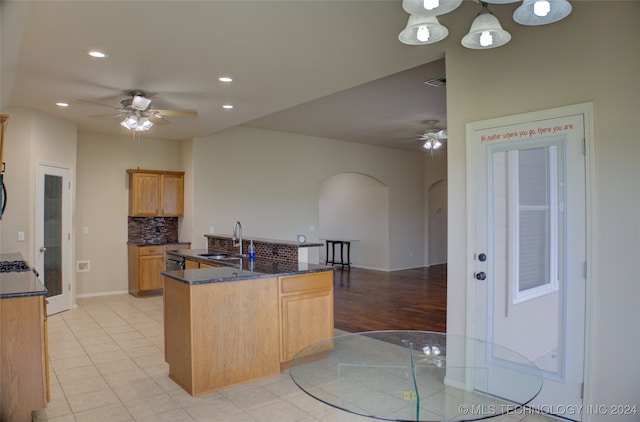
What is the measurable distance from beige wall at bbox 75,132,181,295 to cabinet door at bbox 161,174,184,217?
1.46ft

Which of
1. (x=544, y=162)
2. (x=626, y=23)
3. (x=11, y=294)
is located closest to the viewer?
(x=626, y=23)

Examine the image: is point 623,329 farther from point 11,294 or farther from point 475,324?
point 11,294

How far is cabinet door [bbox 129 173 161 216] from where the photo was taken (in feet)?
23.4

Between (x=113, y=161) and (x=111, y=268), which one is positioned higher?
(x=113, y=161)

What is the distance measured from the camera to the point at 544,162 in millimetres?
2934

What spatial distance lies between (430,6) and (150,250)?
247 inches

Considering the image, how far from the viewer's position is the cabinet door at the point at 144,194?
7.12 meters

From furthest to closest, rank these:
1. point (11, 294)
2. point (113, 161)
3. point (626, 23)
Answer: point (113, 161) → point (11, 294) → point (626, 23)

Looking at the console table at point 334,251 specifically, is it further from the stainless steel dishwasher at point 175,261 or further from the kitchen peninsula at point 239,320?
the kitchen peninsula at point 239,320

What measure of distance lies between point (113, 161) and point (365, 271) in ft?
19.4

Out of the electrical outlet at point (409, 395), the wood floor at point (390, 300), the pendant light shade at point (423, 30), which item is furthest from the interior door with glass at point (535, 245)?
the wood floor at point (390, 300)

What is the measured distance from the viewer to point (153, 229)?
7617 mm

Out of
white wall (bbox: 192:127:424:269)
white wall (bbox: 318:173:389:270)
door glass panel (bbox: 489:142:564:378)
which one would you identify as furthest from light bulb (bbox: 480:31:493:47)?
white wall (bbox: 318:173:389:270)

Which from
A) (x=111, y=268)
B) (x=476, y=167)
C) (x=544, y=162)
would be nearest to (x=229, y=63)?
(x=476, y=167)
